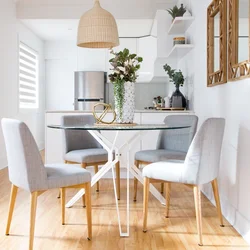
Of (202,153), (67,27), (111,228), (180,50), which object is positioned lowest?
(111,228)

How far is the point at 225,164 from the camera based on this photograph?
3.08 m

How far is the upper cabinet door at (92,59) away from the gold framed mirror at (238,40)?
205 inches

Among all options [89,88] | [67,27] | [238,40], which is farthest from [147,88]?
[238,40]

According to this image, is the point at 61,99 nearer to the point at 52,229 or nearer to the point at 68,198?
the point at 68,198

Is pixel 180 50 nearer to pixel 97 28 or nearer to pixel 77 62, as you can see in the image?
pixel 97 28

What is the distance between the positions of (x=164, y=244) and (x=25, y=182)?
97 cm

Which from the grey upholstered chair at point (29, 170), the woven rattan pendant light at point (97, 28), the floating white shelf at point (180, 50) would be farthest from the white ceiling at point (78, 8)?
the grey upholstered chair at point (29, 170)

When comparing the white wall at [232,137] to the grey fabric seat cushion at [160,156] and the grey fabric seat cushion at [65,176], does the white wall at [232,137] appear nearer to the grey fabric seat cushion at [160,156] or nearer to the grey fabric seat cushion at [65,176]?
the grey fabric seat cushion at [160,156]

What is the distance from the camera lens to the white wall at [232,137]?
2.53 meters

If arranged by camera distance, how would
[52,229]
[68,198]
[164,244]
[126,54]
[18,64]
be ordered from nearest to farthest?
[164,244], [52,229], [126,54], [68,198], [18,64]

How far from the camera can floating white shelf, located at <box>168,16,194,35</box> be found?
13.9ft

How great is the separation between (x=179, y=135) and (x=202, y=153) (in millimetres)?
1156

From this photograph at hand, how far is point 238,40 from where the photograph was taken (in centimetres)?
265

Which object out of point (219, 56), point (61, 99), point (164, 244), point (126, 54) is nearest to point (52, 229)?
point (164, 244)
